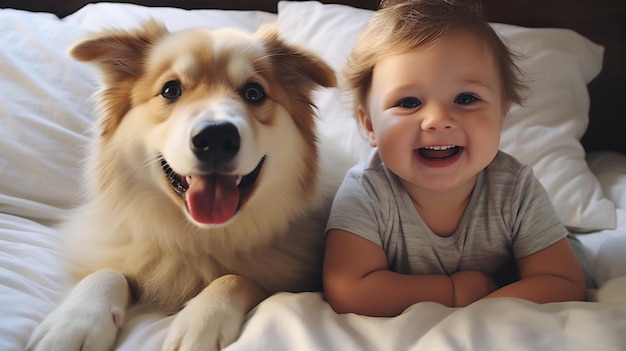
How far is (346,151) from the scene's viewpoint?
1.78 m

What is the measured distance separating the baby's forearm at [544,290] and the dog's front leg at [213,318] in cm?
50

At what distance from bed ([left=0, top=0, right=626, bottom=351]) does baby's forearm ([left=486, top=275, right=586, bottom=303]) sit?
0.05 meters

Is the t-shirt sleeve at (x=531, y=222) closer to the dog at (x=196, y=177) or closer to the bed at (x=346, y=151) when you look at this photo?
the bed at (x=346, y=151)

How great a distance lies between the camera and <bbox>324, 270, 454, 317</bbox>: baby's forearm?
1142 mm

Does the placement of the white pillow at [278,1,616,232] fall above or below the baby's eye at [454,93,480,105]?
below

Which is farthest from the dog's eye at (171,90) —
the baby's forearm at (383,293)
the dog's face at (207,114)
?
the baby's forearm at (383,293)

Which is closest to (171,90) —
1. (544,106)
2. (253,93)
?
(253,93)

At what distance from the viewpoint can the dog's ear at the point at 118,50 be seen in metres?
1.26

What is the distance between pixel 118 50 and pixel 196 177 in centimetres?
39

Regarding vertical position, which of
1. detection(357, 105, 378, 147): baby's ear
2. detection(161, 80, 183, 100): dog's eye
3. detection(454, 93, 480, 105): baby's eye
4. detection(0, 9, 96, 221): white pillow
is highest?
detection(454, 93, 480, 105): baby's eye

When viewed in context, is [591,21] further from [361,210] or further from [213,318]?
[213,318]

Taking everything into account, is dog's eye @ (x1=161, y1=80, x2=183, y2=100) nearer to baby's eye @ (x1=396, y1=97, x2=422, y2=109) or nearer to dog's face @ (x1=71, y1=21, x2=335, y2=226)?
dog's face @ (x1=71, y1=21, x2=335, y2=226)

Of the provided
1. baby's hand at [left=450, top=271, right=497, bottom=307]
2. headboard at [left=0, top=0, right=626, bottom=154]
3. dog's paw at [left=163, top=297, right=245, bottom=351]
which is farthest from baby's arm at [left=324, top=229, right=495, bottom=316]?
headboard at [left=0, top=0, right=626, bottom=154]

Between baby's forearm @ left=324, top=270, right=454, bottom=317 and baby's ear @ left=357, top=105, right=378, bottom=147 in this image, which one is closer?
baby's forearm @ left=324, top=270, right=454, bottom=317
